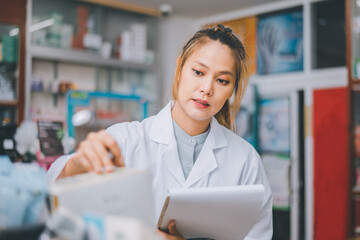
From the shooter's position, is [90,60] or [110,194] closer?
[110,194]

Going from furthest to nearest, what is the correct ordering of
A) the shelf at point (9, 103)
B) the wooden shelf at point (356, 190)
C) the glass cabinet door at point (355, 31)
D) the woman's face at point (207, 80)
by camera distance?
the shelf at point (9, 103)
the glass cabinet door at point (355, 31)
the wooden shelf at point (356, 190)
the woman's face at point (207, 80)

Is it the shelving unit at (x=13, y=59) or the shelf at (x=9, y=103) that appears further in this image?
the shelving unit at (x=13, y=59)

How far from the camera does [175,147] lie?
1643 millimetres

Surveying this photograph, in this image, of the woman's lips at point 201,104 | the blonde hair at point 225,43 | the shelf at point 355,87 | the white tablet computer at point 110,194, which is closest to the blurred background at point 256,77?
the shelf at point 355,87

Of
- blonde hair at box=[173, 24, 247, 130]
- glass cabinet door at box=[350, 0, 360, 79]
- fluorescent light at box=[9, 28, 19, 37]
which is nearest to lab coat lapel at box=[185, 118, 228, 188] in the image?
blonde hair at box=[173, 24, 247, 130]

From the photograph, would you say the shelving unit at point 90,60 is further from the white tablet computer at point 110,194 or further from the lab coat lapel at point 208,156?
the white tablet computer at point 110,194

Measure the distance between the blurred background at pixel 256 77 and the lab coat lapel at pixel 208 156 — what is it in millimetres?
2155

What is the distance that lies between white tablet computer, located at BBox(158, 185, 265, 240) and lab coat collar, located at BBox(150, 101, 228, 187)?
0.78 feet

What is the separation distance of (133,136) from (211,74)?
407 mm

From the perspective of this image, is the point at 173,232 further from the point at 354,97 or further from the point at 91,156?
the point at 354,97

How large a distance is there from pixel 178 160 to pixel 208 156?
0.43ft

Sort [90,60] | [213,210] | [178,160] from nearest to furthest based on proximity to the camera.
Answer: [213,210]
[178,160]
[90,60]

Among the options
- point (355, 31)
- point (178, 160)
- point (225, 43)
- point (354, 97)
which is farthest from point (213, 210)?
point (355, 31)

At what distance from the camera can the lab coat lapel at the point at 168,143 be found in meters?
1.60
